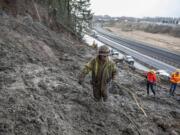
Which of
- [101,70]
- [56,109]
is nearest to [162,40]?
[101,70]

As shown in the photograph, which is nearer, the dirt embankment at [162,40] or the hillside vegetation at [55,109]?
the hillside vegetation at [55,109]

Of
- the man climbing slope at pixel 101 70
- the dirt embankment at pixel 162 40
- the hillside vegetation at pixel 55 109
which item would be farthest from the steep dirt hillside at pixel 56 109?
the dirt embankment at pixel 162 40

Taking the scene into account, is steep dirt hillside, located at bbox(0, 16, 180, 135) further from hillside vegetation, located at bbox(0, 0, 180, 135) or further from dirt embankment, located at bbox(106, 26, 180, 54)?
dirt embankment, located at bbox(106, 26, 180, 54)

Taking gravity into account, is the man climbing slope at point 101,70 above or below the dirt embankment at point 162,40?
above

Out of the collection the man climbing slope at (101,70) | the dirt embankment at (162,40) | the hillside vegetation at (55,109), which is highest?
the man climbing slope at (101,70)

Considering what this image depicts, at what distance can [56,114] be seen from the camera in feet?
20.6

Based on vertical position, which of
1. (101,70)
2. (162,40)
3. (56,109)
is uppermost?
(101,70)

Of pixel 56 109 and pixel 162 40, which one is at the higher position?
pixel 56 109

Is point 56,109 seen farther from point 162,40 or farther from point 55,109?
point 162,40

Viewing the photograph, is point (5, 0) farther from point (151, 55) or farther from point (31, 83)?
point (151, 55)

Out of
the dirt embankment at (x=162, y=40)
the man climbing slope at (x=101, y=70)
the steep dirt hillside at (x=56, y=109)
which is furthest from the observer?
the dirt embankment at (x=162, y=40)

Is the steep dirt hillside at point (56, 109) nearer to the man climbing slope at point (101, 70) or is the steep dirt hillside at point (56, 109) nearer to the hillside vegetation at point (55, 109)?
the hillside vegetation at point (55, 109)

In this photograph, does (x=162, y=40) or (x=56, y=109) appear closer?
(x=56, y=109)

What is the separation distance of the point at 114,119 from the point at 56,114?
1.63m
